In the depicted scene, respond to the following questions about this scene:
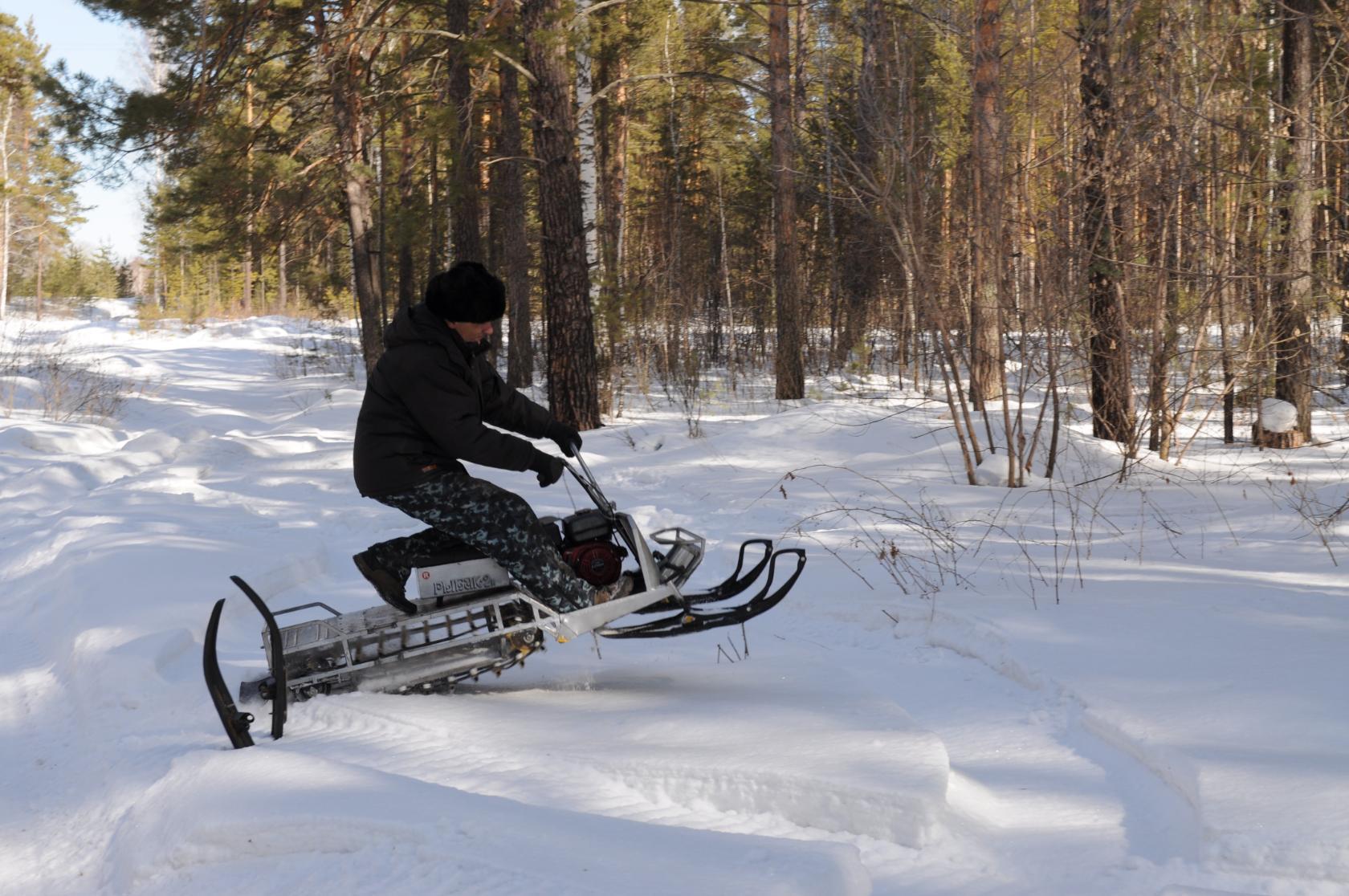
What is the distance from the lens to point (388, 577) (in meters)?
4.61

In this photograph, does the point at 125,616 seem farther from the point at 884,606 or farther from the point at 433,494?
the point at 884,606

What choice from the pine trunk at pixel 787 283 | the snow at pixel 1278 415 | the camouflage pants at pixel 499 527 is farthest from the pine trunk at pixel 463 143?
the snow at pixel 1278 415

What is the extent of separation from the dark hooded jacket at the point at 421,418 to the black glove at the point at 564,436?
401mm

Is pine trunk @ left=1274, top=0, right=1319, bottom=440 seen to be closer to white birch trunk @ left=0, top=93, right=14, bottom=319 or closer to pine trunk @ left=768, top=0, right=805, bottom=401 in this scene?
pine trunk @ left=768, top=0, right=805, bottom=401

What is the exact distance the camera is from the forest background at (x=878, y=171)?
861cm

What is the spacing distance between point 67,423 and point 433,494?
1480 centimetres

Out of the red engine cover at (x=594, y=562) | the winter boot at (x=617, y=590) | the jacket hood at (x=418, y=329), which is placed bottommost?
the winter boot at (x=617, y=590)

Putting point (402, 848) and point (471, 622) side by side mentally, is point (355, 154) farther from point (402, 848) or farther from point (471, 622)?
point (402, 848)

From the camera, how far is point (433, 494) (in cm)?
446

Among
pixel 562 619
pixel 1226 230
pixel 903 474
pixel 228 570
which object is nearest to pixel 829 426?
pixel 903 474

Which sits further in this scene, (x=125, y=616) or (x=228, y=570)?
(x=228, y=570)

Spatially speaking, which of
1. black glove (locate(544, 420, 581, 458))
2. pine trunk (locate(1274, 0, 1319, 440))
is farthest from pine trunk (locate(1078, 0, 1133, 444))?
black glove (locate(544, 420, 581, 458))

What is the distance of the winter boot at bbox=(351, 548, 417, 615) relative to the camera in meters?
4.60

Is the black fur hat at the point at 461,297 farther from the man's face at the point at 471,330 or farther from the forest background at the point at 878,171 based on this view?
the forest background at the point at 878,171
